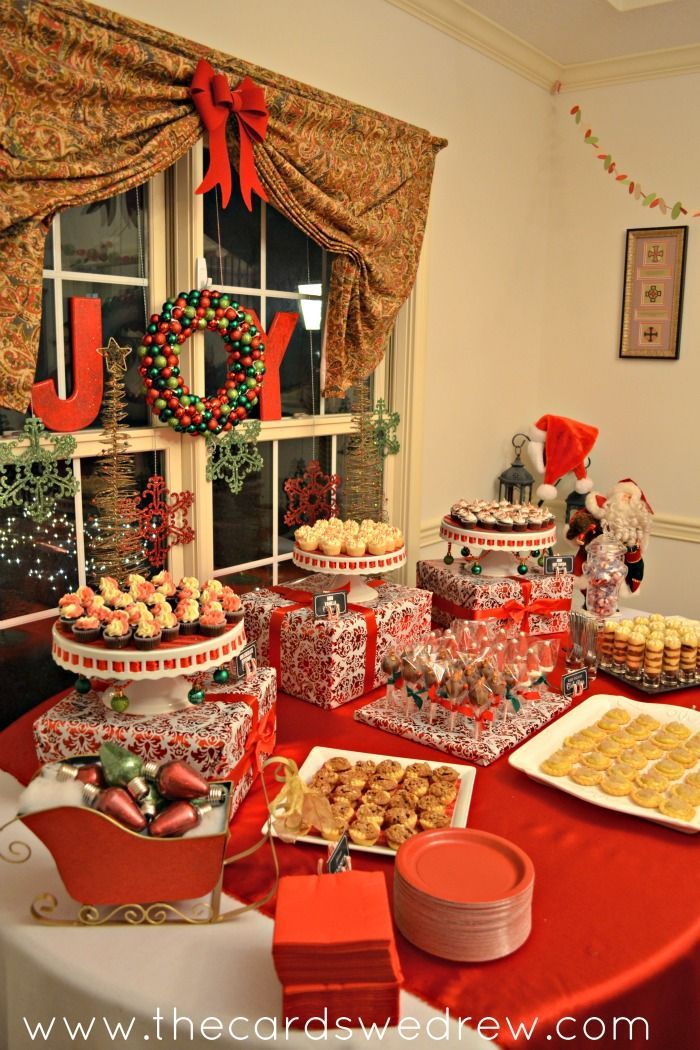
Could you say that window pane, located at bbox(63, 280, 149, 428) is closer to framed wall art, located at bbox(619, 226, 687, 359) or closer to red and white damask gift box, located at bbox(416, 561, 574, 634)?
red and white damask gift box, located at bbox(416, 561, 574, 634)

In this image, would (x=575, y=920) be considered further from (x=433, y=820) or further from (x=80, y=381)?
(x=80, y=381)

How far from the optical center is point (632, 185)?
3824mm

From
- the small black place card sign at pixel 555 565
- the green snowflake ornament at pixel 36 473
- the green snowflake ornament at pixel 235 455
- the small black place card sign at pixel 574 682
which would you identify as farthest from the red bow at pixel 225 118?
the small black place card sign at pixel 574 682

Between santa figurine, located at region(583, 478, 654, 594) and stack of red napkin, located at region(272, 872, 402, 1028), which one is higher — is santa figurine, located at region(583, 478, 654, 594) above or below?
above

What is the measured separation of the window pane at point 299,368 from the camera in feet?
9.84

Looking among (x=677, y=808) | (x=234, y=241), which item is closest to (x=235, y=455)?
(x=234, y=241)

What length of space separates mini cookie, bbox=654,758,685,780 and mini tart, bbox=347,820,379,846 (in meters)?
0.66

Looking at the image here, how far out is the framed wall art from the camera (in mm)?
3938

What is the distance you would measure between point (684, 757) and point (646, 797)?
0.21 m

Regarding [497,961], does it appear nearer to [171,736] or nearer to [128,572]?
[171,736]

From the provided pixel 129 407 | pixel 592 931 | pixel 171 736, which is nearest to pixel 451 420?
pixel 129 407

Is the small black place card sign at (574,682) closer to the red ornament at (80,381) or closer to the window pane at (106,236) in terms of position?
the red ornament at (80,381)

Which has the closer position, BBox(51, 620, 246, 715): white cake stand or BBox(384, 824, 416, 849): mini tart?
BBox(384, 824, 416, 849): mini tart

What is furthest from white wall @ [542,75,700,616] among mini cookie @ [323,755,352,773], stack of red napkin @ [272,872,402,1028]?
stack of red napkin @ [272,872,402,1028]
